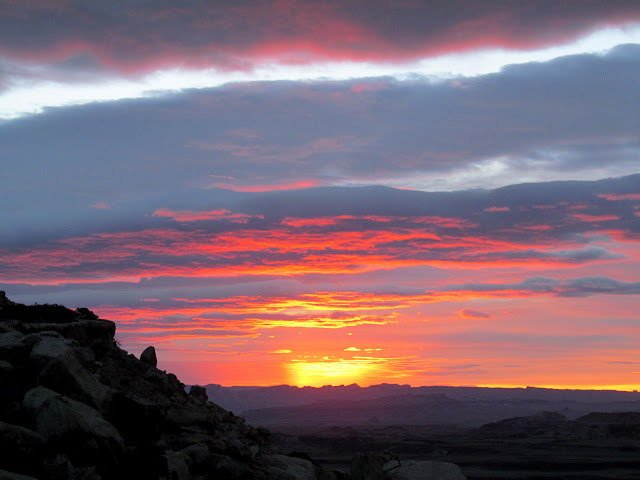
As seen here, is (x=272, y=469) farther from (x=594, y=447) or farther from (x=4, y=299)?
(x=594, y=447)

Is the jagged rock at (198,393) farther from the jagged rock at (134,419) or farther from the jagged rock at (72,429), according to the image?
the jagged rock at (72,429)

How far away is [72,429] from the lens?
16422 millimetres

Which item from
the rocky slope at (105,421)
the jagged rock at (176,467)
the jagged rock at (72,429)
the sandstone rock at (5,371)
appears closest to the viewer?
the rocky slope at (105,421)

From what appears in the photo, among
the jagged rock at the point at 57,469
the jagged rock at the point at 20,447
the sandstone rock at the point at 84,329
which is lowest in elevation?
the jagged rock at the point at 57,469

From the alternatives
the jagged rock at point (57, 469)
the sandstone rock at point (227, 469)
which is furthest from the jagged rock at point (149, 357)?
the jagged rock at point (57, 469)

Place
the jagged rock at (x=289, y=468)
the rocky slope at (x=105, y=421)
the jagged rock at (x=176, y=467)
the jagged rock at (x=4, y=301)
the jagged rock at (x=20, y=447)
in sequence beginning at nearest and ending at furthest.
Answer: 1. the jagged rock at (x=20, y=447)
2. the rocky slope at (x=105, y=421)
3. the jagged rock at (x=176, y=467)
4. the jagged rock at (x=289, y=468)
5. the jagged rock at (x=4, y=301)

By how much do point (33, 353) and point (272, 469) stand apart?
26.9ft

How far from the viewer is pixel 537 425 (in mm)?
146875

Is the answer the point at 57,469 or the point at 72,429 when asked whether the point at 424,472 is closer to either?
the point at 72,429

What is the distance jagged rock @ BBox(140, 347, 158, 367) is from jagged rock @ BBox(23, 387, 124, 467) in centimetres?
975

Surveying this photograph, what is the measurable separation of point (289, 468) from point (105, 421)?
717 cm

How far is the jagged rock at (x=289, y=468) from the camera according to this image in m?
21.4

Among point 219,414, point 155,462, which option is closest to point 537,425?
point 219,414

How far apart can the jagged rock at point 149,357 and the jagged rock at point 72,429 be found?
32.0ft
